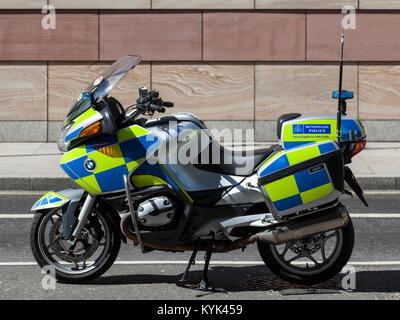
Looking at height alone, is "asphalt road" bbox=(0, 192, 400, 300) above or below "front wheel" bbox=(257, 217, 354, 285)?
below

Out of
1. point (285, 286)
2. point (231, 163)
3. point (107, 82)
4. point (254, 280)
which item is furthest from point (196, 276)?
point (107, 82)

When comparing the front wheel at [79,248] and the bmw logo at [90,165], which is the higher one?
the bmw logo at [90,165]

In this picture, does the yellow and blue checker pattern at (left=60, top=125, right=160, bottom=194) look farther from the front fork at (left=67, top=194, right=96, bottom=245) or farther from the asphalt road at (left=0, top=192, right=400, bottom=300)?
the asphalt road at (left=0, top=192, right=400, bottom=300)

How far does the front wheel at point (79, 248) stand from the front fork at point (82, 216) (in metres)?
0.04

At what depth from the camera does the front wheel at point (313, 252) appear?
6.24 meters

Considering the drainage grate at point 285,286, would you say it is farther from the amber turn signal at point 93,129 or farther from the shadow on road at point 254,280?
the amber turn signal at point 93,129

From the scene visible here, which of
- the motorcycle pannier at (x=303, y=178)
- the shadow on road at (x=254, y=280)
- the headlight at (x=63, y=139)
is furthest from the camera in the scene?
the shadow on road at (x=254, y=280)

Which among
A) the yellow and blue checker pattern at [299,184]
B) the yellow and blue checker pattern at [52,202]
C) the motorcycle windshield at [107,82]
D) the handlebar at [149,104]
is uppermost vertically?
the motorcycle windshield at [107,82]

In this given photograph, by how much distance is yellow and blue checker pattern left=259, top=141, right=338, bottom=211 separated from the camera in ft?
19.9

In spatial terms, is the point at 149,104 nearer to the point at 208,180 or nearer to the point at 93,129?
the point at 93,129

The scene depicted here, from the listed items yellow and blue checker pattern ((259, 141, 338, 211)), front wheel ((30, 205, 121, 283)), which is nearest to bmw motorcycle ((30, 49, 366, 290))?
yellow and blue checker pattern ((259, 141, 338, 211))

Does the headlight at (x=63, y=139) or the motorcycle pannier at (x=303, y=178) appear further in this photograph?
the headlight at (x=63, y=139)

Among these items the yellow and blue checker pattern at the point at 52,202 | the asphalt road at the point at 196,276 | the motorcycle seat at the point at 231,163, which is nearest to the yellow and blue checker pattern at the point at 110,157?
the yellow and blue checker pattern at the point at 52,202
